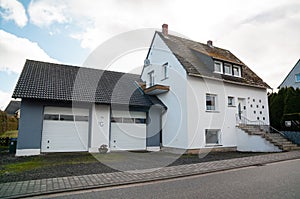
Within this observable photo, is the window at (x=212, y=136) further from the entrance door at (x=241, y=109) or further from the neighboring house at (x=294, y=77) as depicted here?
the neighboring house at (x=294, y=77)

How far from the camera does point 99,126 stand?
42.9 feet

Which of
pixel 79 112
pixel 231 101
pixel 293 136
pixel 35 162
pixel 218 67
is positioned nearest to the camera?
pixel 35 162

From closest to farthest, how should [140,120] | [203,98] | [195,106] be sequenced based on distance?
[195,106] → [203,98] → [140,120]

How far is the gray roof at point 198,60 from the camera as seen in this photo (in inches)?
549

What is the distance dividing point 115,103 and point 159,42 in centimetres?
634

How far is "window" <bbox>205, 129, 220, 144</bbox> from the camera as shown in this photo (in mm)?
13883

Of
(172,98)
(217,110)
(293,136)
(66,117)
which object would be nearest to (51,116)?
(66,117)

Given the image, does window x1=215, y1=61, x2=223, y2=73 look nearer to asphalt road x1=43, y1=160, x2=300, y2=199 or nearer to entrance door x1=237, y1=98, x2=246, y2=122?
entrance door x1=237, y1=98, x2=246, y2=122

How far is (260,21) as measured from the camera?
12.0 m

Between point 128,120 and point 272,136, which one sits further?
point 128,120

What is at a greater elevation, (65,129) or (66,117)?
(66,117)

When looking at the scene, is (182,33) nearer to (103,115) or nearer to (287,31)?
(287,31)

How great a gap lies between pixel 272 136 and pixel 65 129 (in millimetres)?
13393

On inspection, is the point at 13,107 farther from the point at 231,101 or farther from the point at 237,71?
the point at 237,71
